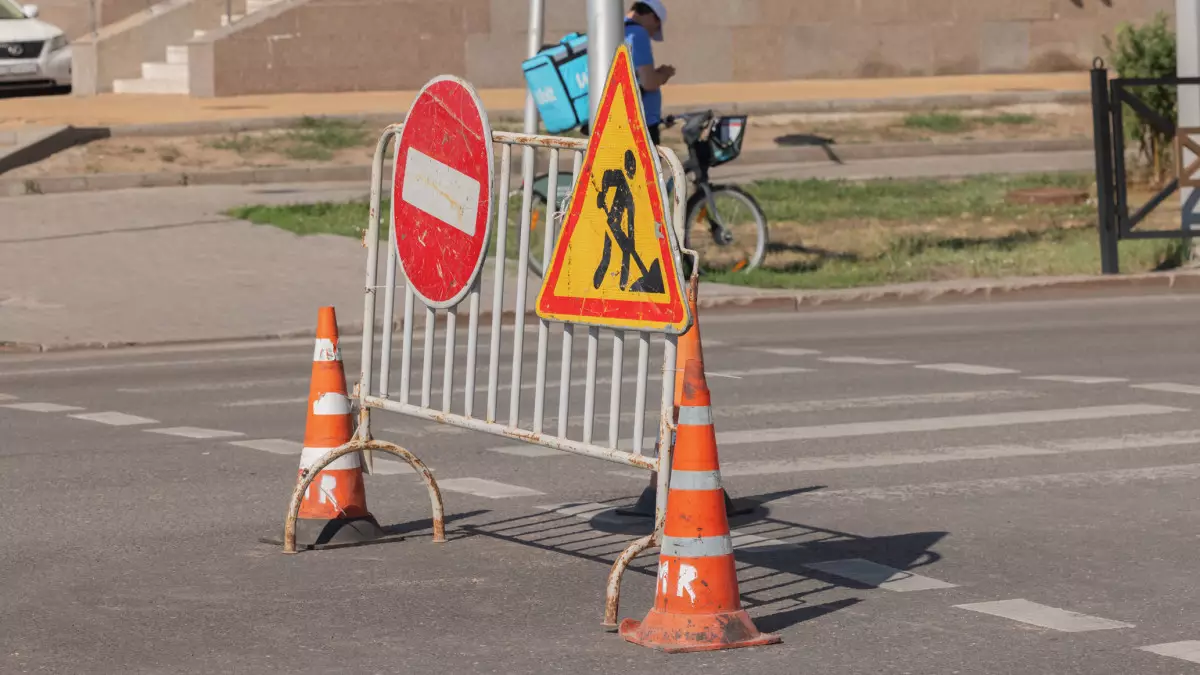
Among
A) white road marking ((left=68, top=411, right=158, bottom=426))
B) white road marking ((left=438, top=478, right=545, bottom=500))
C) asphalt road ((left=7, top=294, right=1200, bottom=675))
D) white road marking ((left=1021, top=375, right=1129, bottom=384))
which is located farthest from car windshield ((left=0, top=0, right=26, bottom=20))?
white road marking ((left=438, top=478, right=545, bottom=500))

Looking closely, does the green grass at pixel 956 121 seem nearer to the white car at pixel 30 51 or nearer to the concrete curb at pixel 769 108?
the concrete curb at pixel 769 108

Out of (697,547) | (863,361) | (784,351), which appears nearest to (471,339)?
(697,547)

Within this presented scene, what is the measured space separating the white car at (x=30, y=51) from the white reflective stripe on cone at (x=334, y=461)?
2617cm

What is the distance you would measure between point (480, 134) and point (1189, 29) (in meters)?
12.2

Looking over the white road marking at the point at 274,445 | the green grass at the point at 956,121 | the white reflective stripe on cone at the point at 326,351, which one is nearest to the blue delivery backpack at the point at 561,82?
the white road marking at the point at 274,445

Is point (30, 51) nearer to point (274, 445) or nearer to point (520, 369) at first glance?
point (274, 445)

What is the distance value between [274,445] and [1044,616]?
4768 mm

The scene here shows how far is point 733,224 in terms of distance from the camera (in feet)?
59.7

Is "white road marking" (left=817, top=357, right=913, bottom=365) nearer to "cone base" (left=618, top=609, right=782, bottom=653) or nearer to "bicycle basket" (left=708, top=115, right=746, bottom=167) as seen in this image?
"bicycle basket" (left=708, top=115, right=746, bottom=167)

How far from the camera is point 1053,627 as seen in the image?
645 centimetres

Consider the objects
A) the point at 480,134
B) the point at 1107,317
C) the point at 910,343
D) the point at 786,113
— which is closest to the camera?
the point at 480,134

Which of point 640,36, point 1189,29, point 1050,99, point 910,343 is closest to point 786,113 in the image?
point 1050,99

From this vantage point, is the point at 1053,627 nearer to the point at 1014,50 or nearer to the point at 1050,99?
the point at 1050,99

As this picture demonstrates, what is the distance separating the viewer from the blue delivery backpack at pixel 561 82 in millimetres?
16375
